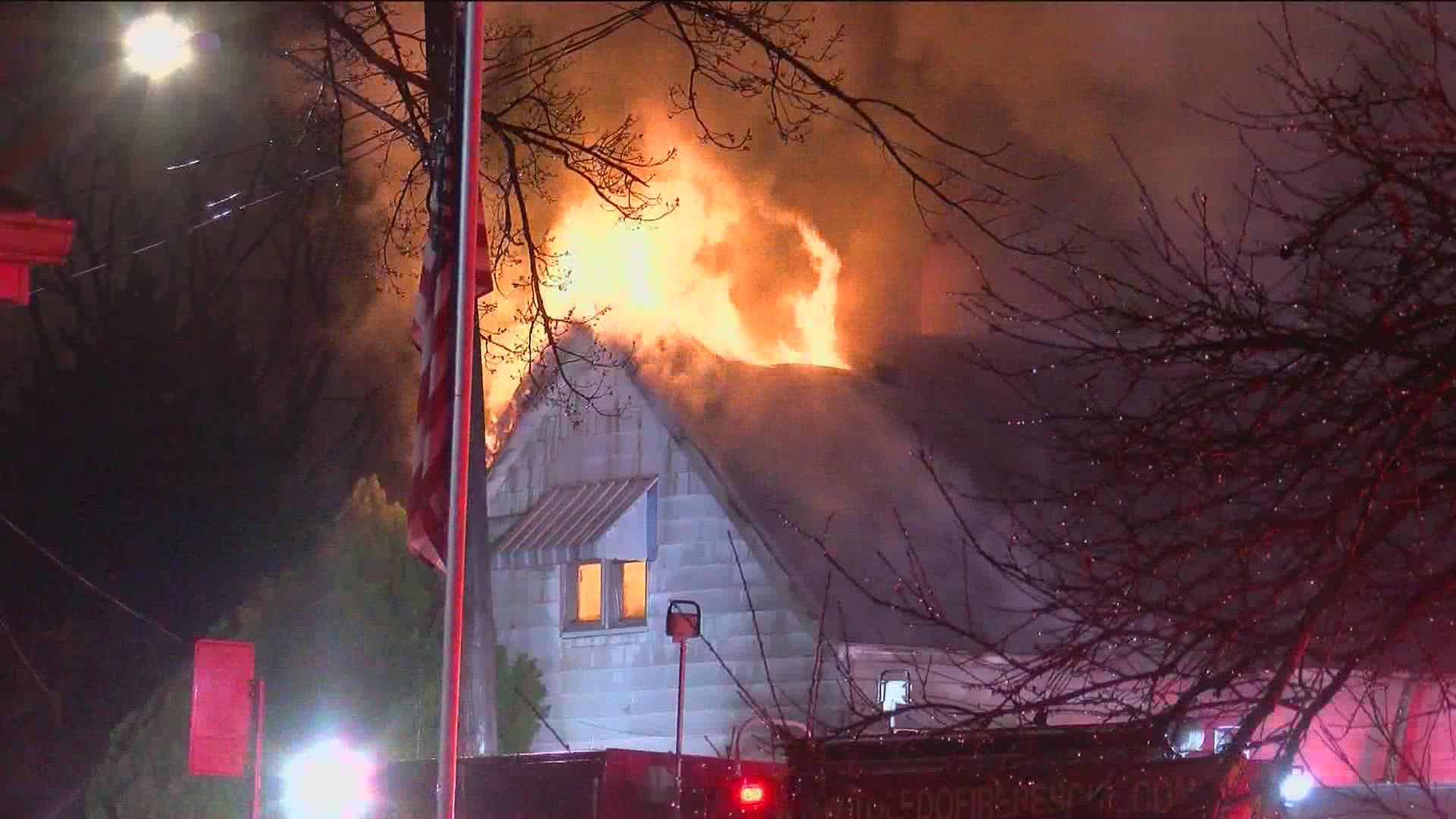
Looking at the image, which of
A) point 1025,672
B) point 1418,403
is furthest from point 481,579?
point 1418,403

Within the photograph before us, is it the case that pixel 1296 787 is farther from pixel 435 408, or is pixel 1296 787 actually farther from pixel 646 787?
pixel 435 408

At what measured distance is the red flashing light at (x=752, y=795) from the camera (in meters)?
8.11

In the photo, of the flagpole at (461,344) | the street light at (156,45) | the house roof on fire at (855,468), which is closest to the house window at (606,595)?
the house roof on fire at (855,468)

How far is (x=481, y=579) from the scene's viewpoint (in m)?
13.8

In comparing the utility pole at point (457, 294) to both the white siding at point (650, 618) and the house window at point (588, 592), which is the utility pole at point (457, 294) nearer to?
the white siding at point (650, 618)

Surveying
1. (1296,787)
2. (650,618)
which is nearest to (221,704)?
(1296,787)

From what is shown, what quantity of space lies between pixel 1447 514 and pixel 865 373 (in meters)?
15.3

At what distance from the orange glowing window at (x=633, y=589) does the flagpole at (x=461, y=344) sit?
952cm

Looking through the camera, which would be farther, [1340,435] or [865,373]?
[865,373]

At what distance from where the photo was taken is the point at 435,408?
9555 millimetres

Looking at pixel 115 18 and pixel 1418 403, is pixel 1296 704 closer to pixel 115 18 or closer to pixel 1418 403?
pixel 1418 403

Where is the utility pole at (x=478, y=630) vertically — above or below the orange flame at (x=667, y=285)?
below

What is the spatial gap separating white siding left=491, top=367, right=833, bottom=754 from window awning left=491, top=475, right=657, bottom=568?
0.55 ft

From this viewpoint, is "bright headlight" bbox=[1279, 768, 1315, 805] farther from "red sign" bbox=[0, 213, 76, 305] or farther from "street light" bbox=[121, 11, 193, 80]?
"red sign" bbox=[0, 213, 76, 305]
